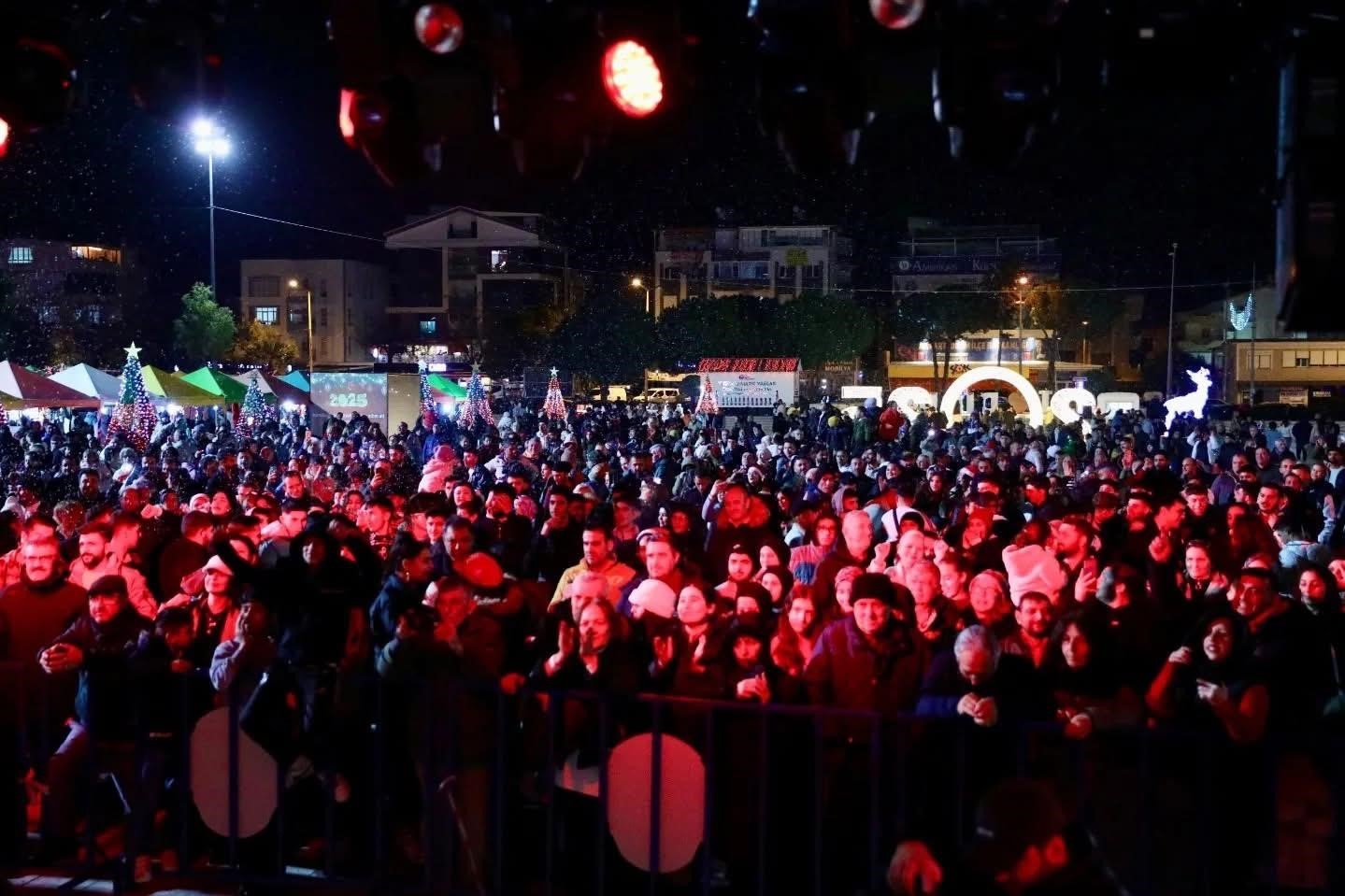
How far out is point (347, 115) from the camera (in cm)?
485

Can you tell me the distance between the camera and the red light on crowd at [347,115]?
480 centimetres

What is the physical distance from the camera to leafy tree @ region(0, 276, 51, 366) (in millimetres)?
50844

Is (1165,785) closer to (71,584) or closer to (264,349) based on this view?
(71,584)

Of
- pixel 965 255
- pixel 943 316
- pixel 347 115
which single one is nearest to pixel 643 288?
pixel 943 316

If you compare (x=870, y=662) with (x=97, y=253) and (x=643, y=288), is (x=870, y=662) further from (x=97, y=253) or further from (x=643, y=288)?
(x=97, y=253)

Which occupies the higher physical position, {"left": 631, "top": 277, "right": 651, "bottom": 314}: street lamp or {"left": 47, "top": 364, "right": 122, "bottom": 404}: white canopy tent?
{"left": 631, "top": 277, "right": 651, "bottom": 314}: street lamp

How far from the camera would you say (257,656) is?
481 cm

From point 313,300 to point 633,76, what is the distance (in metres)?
67.4

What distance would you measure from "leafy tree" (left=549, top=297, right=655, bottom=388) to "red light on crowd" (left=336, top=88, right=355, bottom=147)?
52148 millimetres

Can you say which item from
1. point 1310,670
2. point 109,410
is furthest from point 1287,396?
point 1310,670

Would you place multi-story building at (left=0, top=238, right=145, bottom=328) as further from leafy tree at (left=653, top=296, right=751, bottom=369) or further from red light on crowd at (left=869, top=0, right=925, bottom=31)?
red light on crowd at (left=869, top=0, right=925, bottom=31)

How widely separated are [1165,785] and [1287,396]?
50014 mm

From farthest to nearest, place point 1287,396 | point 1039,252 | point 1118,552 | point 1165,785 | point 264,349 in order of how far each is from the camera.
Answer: point 1039,252 < point 264,349 < point 1287,396 < point 1118,552 < point 1165,785

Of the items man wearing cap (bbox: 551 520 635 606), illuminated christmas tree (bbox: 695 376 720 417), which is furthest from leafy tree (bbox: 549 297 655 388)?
man wearing cap (bbox: 551 520 635 606)
